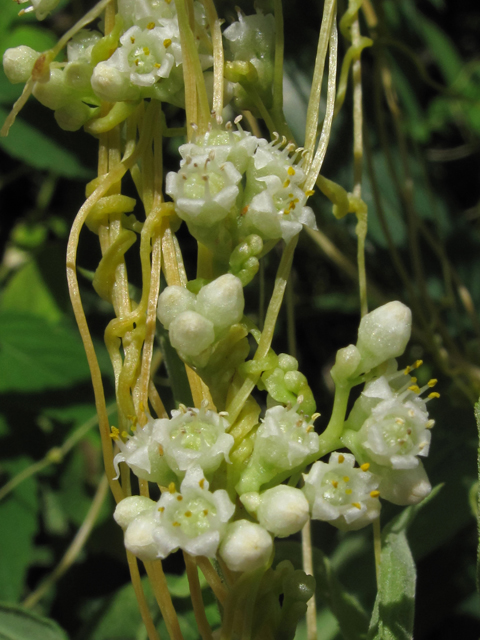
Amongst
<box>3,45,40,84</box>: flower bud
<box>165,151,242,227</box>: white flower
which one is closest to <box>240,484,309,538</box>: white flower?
<box>165,151,242,227</box>: white flower

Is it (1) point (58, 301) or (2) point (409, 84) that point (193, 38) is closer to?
(1) point (58, 301)

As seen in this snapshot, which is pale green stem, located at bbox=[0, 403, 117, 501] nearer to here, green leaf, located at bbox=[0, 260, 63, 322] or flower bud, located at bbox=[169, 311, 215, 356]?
green leaf, located at bbox=[0, 260, 63, 322]

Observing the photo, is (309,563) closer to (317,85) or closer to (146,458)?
(146,458)

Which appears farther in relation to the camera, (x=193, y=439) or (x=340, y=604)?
(x=340, y=604)

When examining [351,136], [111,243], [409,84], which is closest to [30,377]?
[111,243]

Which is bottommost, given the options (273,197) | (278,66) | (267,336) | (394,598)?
(394,598)

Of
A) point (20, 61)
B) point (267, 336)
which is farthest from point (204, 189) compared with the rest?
point (20, 61)
